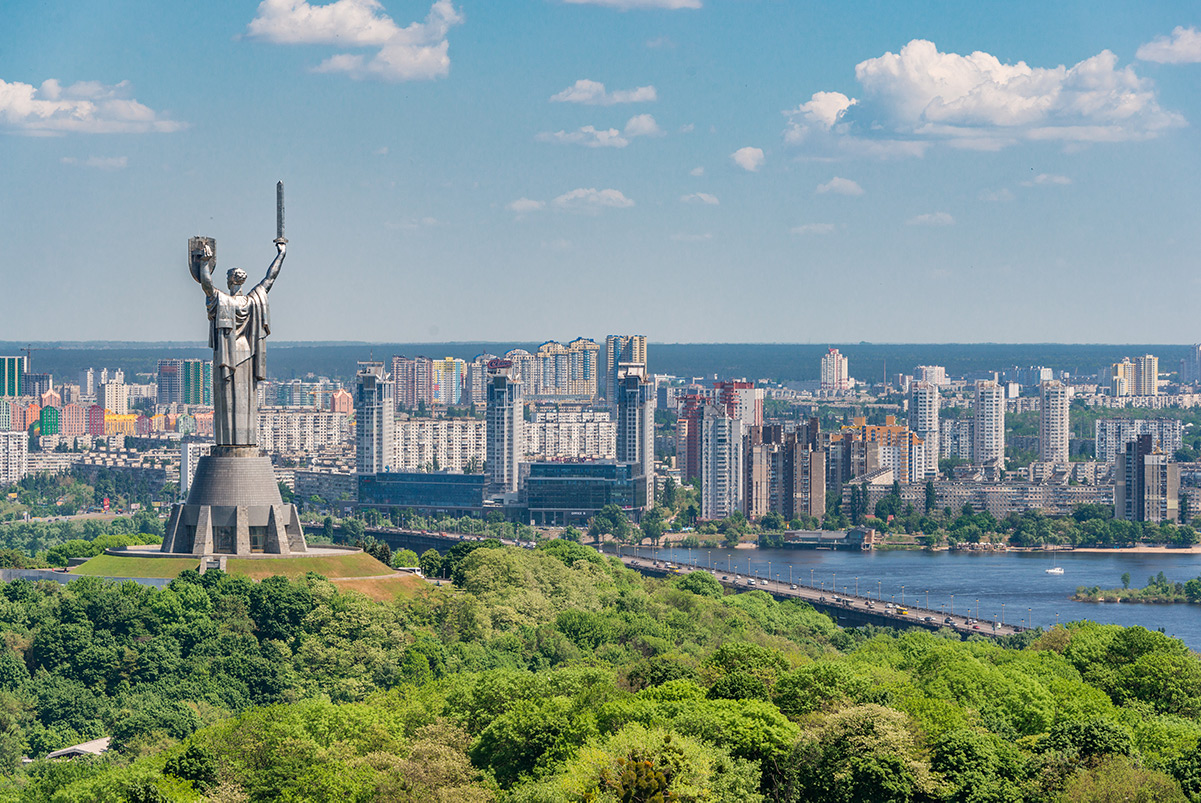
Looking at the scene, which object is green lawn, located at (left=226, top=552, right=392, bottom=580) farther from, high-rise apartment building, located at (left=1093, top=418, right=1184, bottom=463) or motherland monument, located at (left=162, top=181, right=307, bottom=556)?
high-rise apartment building, located at (left=1093, top=418, right=1184, bottom=463)

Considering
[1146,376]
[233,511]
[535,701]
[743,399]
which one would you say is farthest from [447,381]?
[535,701]

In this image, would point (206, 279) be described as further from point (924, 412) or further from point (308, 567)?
point (924, 412)

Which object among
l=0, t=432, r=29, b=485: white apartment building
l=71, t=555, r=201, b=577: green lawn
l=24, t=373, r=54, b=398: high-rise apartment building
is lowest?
l=0, t=432, r=29, b=485: white apartment building

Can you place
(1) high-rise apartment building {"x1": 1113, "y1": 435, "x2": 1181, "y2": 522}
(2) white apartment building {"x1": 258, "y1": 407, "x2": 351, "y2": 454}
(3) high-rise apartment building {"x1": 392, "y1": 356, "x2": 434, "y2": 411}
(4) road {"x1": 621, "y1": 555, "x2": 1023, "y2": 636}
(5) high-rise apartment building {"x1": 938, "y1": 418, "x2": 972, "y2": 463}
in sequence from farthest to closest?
(3) high-rise apartment building {"x1": 392, "y1": 356, "x2": 434, "y2": 411} < (2) white apartment building {"x1": 258, "y1": 407, "x2": 351, "y2": 454} < (5) high-rise apartment building {"x1": 938, "y1": 418, "x2": 972, "y2": 463} < (1) high-rise apartment building {"x1": 1113, "y1": 435, "x2": 1181, "y2": 522} < (4) road {"x1": 621, "y1": 555, "x2": 1023, "y2": 636}

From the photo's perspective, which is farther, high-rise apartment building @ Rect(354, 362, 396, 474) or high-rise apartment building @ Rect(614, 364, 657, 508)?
high-rise apartment building @ Rect(354, 362, 396, 474)

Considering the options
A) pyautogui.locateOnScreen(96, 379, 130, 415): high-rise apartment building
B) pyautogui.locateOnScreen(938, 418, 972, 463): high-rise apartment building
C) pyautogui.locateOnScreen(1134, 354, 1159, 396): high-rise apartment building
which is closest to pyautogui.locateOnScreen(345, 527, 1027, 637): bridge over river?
pyautogui.locateOnScreen(938, 418, 972, 463): high-rise apartment building

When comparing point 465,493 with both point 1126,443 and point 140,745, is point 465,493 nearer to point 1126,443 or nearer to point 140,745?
point 1126,443

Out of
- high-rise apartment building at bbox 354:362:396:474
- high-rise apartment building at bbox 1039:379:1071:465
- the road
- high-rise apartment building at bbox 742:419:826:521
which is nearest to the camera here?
the road
